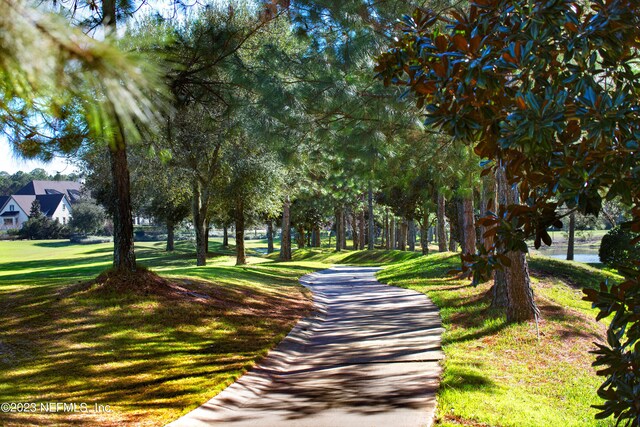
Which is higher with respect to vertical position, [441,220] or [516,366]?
[441,220]

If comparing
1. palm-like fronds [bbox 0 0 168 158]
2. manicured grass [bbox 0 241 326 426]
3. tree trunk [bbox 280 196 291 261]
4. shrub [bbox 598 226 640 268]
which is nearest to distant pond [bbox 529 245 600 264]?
shrub [bbox 598 226 640 268]

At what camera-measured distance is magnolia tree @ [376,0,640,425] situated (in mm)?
2682

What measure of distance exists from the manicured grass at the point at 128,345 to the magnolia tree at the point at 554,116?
4446 millimetres

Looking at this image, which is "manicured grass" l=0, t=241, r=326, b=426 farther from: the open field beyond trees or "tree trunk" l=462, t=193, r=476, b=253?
"tree trunk" l=462, t=193, r=476, b=253

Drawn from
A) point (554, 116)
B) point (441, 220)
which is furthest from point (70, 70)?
point (441, 220)

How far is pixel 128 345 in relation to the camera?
28.7ft

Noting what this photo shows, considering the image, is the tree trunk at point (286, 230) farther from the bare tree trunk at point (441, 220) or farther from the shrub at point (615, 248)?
the shrub at point (615, 248)

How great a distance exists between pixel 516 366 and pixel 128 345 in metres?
5.86

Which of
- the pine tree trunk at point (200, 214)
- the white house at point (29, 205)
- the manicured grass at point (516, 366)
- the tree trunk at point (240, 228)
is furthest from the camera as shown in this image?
the white house at point (29, 205)

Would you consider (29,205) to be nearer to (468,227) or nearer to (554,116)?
(468,227)

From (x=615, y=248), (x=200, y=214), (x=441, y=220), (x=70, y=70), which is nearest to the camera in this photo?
(x=70, y=70)

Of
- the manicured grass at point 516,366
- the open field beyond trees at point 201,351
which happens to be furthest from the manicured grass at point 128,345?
the manicured grass at point 516,366

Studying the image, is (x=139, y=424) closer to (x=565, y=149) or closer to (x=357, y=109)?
(x=565, y=149)

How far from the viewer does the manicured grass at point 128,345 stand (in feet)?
20.8
